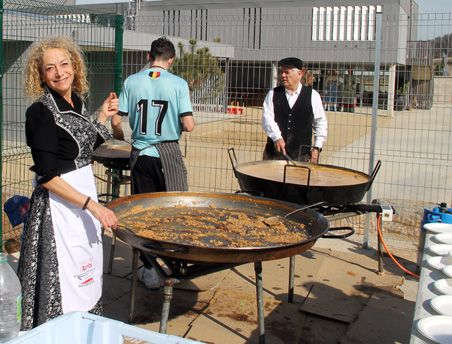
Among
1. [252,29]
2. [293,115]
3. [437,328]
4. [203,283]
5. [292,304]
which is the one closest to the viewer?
[437,328]

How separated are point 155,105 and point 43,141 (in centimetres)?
148

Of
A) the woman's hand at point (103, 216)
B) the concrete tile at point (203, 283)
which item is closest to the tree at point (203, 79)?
the concrete tile at point (203, 283)

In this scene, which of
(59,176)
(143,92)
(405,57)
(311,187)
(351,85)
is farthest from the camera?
(351,85)

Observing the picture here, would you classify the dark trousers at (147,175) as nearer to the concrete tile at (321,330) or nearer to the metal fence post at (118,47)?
the concrete tile at (321,330)

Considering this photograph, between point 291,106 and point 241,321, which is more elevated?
point 291,106

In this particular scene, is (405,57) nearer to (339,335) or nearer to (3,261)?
(339,335)

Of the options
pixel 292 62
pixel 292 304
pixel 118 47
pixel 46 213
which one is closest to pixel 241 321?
pixel 292 304

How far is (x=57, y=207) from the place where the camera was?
2727 millimetres

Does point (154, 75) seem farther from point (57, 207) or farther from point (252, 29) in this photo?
point (252, 29)

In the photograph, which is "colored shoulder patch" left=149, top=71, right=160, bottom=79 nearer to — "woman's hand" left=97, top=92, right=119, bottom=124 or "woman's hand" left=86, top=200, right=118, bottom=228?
"woman's hand" left=97, top=92, right=119, bottom=124

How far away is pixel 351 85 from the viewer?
282 inches

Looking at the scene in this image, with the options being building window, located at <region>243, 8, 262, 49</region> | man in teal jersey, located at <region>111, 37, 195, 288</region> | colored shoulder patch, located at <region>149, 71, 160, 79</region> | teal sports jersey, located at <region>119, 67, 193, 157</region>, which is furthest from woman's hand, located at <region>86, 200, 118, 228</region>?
building window, located at <region>243, 8, 262, 49</region>

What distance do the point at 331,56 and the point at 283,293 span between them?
414cm

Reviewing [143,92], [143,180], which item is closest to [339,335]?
[143,180]
